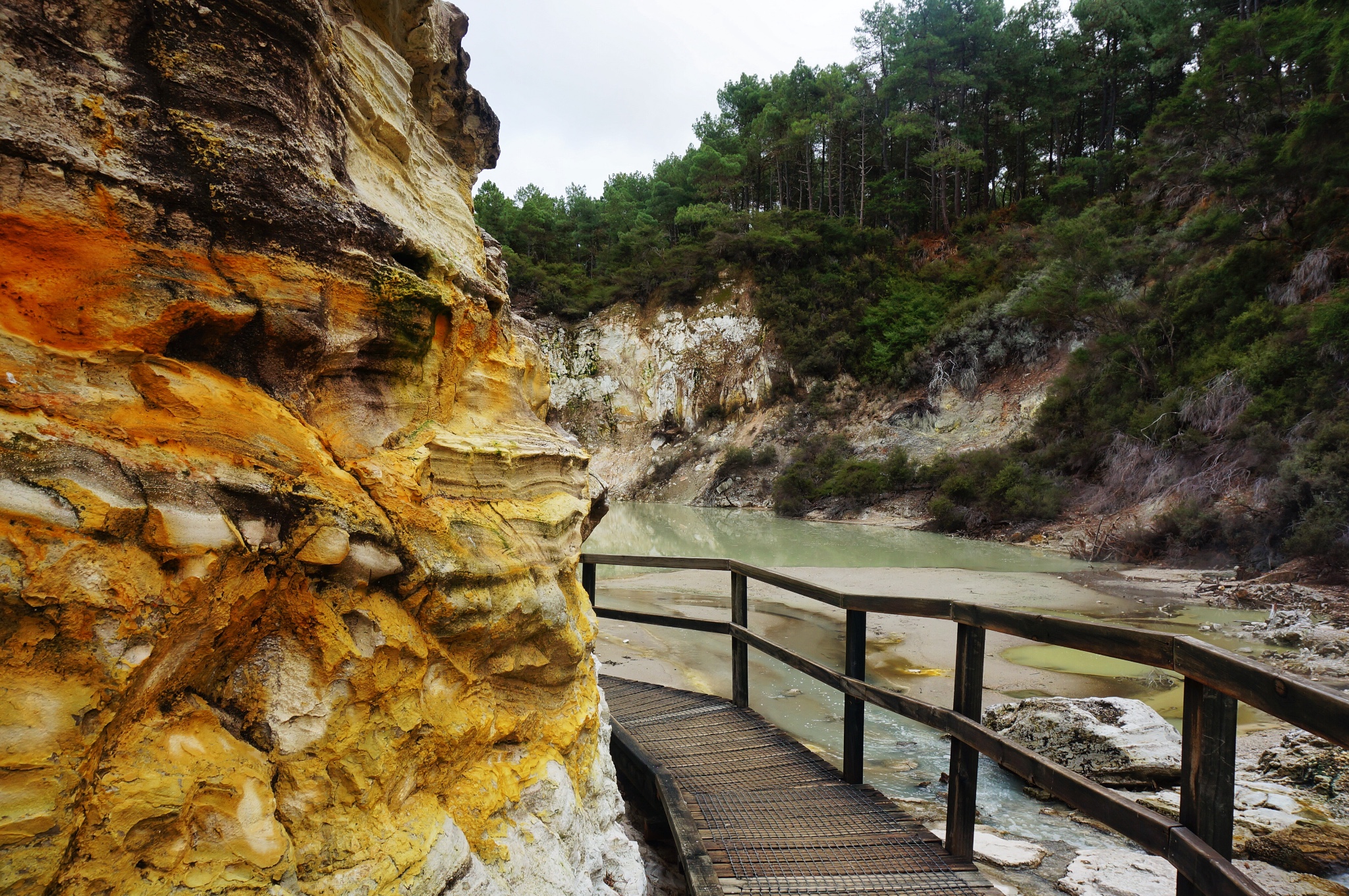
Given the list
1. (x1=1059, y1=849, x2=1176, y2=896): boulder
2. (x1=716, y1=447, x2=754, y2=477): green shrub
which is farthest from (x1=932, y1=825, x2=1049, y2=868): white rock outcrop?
(x1=716, y1=447, x2=754, y2=477): green shrub

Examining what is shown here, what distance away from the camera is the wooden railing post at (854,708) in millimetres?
3445

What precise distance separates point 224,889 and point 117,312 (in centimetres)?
107

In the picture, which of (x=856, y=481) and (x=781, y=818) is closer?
(x=781, y=818)

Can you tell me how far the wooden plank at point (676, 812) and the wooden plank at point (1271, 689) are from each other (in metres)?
1.67

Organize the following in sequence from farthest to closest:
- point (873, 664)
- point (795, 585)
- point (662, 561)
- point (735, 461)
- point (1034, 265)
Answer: point (735, 461)
point (1034, 265)
point (873, 664)
point (662, 561)
point (795, 585)

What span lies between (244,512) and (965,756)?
2.61 meters

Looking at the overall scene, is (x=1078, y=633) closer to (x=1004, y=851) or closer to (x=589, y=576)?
(x=1004, y=851)

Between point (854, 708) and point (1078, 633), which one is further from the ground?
point (1078, 633)

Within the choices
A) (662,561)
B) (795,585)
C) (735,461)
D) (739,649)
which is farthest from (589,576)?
(735,461)

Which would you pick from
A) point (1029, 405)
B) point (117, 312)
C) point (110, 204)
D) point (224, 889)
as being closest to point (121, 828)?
point (224, 889)

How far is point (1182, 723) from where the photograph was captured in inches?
89.6

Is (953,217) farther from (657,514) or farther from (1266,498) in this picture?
(1266,498)

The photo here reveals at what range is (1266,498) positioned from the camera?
11.1 m

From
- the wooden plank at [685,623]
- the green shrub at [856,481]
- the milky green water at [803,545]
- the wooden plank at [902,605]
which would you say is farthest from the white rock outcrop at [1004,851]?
the green shrub at [856,481]
